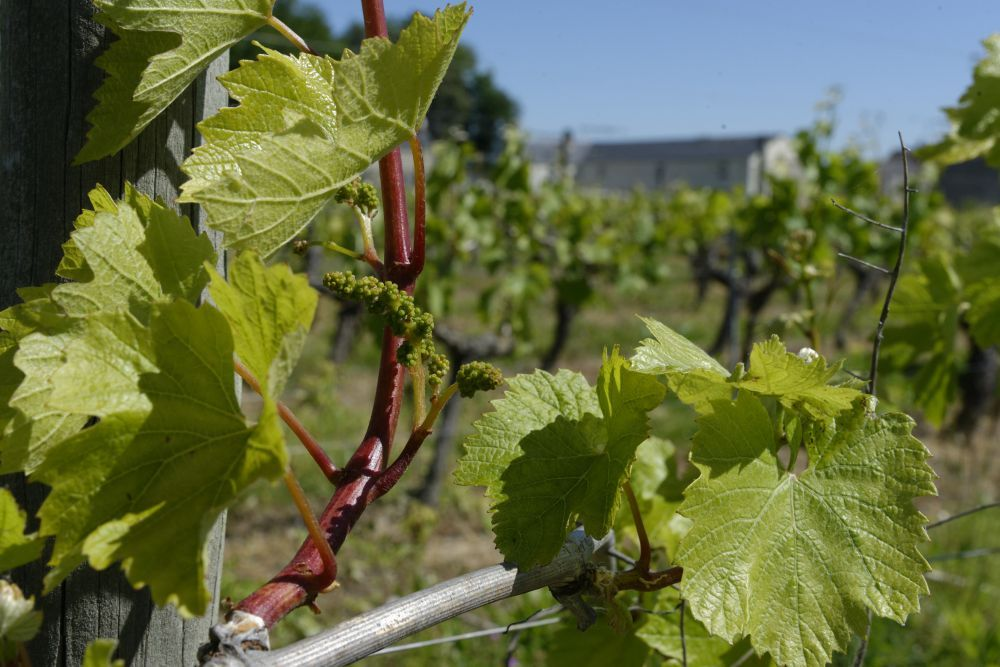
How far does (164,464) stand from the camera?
0.68 meters

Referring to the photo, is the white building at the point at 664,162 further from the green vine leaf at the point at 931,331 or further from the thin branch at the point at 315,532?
the thin branch at the point at 315,532

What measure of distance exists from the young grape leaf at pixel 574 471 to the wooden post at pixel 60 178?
1.14 ft

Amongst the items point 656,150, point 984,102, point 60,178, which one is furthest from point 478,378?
point 656,150

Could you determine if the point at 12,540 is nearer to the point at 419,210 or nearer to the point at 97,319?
the point at 97,319

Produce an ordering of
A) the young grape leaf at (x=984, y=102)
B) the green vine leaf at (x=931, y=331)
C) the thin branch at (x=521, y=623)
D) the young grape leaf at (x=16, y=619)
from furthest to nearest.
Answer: the green vine leaf at (x=931, y=331), the young grape leaf at (x=984, y=102), the thin branch at (x=521, y=623), the young grape leaf at (x=16, y=619)

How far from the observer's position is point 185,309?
0.67 m

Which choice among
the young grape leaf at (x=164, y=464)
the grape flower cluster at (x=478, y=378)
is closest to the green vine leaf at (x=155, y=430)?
the young grape leaf at (x=164, y=464)

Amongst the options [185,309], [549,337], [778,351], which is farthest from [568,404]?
[549,337]

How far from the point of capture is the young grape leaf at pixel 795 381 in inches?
33.9

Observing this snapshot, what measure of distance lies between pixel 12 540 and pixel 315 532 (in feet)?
0.83

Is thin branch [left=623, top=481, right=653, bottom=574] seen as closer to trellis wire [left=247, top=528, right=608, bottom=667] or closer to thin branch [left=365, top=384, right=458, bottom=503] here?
trellis wire [left=247, top=528, right=608, bottom=667]

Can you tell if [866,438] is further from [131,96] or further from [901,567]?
[131,96]

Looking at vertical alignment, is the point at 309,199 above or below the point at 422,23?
below

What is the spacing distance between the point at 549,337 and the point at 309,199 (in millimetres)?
11209
